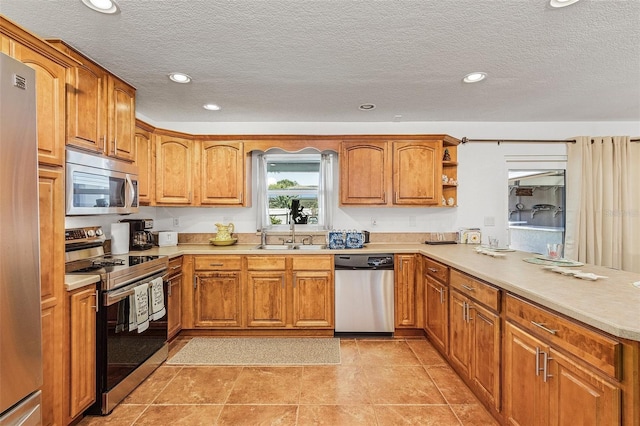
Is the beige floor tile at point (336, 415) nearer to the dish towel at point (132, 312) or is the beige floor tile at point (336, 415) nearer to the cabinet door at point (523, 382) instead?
the cabinet door at point (523, 382)

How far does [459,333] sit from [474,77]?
6.66 ft

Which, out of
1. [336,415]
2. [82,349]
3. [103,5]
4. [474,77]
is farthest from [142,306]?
[474,77]

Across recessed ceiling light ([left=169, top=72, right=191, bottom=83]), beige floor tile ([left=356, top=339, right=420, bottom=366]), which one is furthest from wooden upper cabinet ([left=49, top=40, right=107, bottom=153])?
beige floor tile ([left=356, top=339, right=420, bottom=366])

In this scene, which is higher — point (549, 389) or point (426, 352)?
point (549, 389)

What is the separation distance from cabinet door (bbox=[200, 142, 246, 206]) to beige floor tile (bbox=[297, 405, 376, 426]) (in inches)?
87.6

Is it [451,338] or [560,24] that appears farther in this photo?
[451,338]

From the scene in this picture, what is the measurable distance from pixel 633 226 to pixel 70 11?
5500mm

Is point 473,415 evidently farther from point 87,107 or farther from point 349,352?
point 87,107

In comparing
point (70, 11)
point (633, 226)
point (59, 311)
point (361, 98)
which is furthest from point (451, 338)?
point (70, 11)

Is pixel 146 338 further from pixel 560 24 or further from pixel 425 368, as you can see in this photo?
pixel 560 24

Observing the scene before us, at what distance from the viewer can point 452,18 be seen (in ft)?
5.91

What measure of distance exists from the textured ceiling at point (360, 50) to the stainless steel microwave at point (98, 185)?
739 millimetres

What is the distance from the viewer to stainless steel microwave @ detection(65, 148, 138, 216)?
202cm

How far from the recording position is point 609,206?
368cm
